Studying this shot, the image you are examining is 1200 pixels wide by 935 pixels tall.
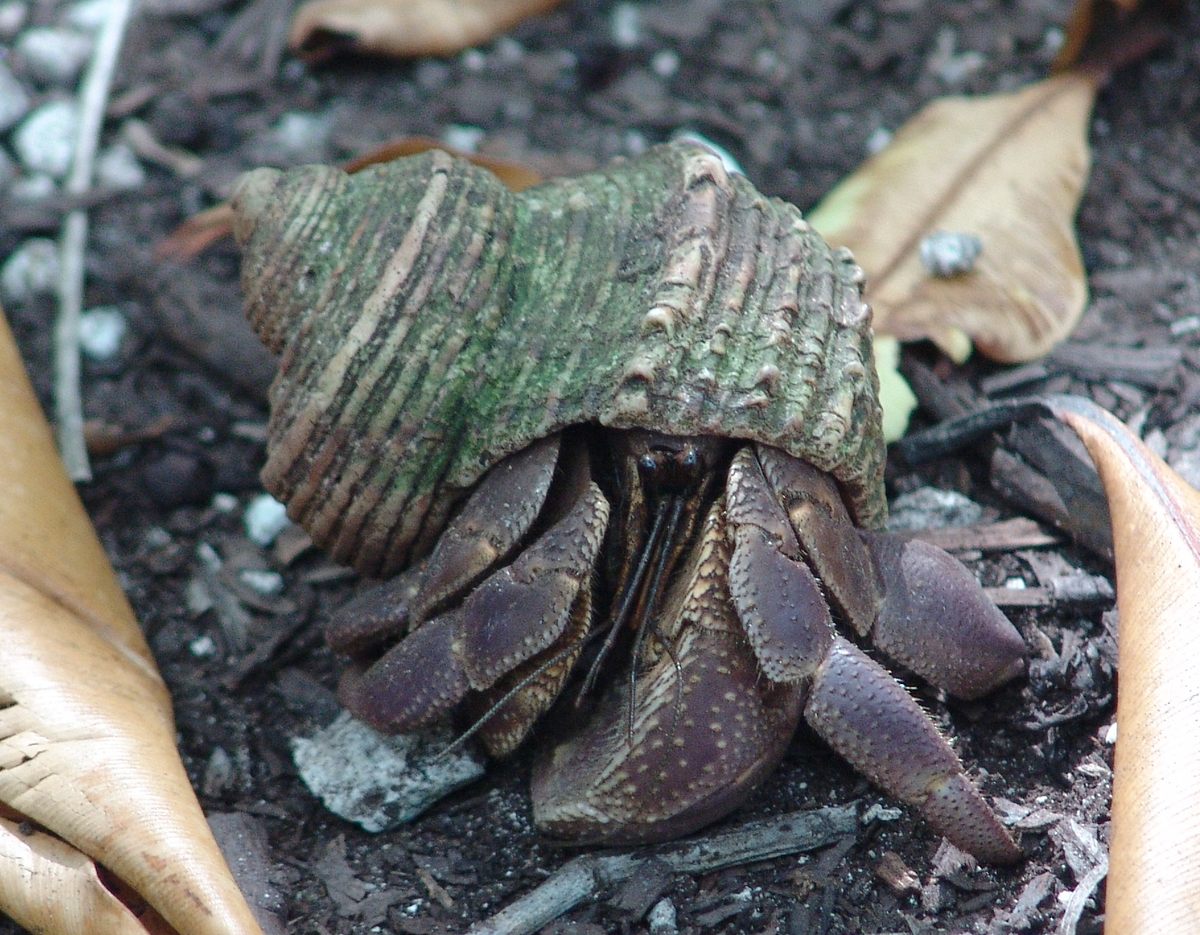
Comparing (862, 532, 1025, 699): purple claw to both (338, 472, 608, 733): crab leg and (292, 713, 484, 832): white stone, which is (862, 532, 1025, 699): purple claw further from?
(292, 713, 484, 832): white stone

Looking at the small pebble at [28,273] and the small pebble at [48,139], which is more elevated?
the small pebble at [48,139]

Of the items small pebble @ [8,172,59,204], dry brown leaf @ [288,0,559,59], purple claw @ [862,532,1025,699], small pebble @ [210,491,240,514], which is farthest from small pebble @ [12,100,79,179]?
purple claw @ [862,532,1025,699]

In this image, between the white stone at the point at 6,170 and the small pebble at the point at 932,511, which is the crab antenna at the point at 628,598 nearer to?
the small pebble at the point at 932,511

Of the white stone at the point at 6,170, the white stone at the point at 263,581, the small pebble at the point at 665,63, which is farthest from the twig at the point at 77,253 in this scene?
the small pebble at the point at 665,63

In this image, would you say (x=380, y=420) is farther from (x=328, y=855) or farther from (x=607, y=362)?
(x=328, y=855)

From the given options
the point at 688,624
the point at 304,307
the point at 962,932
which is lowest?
the point at 962,932

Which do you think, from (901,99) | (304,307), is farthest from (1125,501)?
(901,99)
